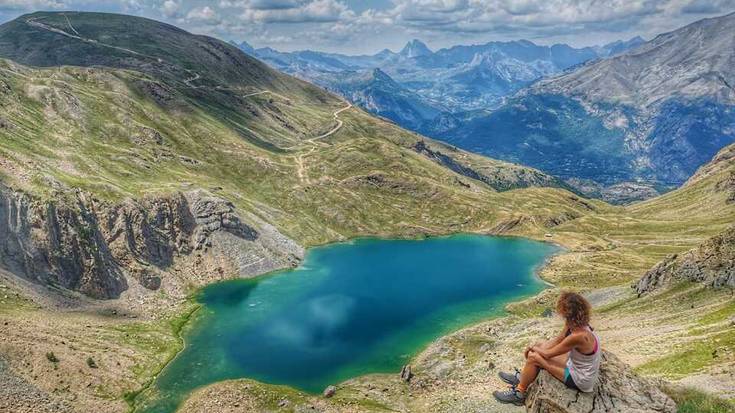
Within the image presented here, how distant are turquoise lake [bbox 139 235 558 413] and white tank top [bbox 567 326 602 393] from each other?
68583 millimetres

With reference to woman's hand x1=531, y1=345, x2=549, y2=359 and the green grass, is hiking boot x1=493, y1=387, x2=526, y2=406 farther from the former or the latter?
the green grass

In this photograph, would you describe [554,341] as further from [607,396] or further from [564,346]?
[607,396]

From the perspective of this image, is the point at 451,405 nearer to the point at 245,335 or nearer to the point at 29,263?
the point at 245,335

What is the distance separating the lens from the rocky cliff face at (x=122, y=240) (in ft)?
355

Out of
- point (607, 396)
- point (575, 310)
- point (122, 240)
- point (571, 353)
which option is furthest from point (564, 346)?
point (122, 240)

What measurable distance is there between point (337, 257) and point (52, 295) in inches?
3837

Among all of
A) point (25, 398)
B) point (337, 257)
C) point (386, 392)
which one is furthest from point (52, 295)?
point (337, 257)

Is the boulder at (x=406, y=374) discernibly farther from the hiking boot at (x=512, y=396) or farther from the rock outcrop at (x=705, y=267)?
the hiking boot at (x=512, y=396)

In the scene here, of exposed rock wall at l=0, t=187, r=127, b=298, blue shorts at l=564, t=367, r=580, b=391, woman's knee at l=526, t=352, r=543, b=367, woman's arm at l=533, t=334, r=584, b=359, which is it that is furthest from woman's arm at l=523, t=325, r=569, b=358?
exposed rock wall at l=0, t=187, r=127, b=298

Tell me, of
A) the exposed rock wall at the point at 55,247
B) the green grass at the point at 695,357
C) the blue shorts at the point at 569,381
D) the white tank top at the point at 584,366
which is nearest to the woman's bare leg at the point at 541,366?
the blue shorts at the point at 569,381

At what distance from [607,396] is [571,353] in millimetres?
4159

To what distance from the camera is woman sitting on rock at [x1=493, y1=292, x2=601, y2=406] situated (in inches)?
799

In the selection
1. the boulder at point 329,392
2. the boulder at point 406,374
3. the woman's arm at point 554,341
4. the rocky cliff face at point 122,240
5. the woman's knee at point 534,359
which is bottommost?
the boulder at point 406,374

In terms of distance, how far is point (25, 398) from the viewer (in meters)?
69.4
